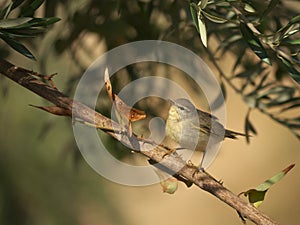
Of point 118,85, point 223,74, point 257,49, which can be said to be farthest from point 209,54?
point 257,49

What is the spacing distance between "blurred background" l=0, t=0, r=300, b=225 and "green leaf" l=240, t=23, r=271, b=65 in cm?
6

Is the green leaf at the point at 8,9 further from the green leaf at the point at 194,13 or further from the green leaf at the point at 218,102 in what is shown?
the green leaf at the point at 218,102

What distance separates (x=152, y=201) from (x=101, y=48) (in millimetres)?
362

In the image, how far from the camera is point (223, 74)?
84 cm

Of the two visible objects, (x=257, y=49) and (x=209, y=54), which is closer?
(x=257, y=49)

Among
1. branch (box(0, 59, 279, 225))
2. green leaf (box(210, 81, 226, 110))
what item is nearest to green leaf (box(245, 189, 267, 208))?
branch (box(0, 59, 279, 225))

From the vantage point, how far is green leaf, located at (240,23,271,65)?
0.60m

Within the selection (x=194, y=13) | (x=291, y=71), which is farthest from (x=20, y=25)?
(x=291, y=71)

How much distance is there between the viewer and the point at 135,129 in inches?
31.7

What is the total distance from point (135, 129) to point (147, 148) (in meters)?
0.20

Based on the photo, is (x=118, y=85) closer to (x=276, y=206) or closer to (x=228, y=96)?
(x=228, y=96)

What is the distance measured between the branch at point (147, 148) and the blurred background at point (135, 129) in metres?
0.14

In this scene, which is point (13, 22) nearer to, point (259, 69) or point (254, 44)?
point (254, 44)

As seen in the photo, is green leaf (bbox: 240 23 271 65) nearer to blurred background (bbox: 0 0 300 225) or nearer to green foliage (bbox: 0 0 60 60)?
blurred background (bbox: 0 0 300 225)
